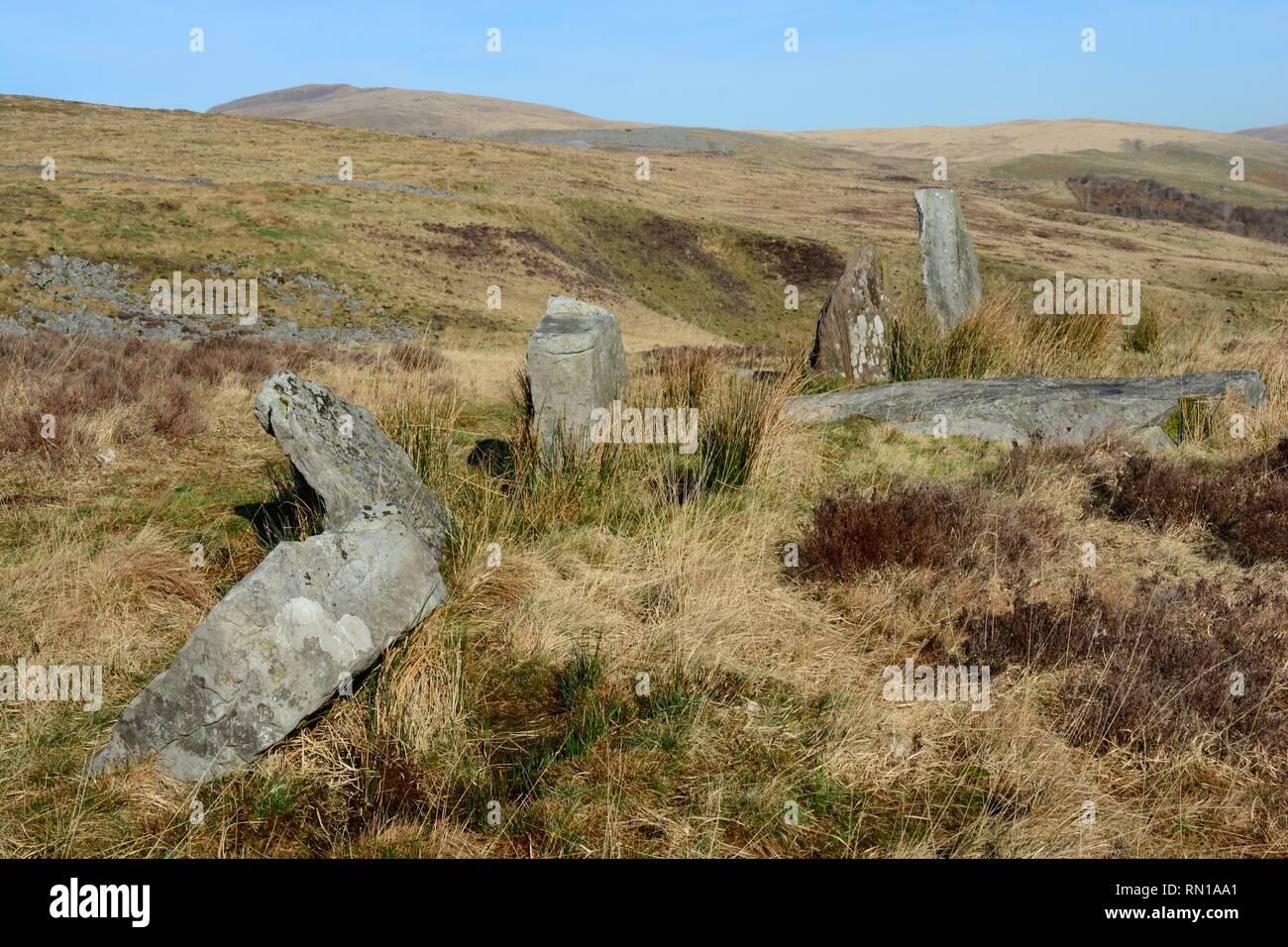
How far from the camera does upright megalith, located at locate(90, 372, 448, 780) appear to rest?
349 centimetres

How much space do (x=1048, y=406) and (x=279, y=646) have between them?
6.16 meters

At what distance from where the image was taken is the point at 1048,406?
24.2 ft

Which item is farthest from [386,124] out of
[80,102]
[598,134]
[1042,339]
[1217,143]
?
[1042,339]

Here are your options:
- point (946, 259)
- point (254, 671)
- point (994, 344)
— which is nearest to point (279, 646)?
point (254, 671)

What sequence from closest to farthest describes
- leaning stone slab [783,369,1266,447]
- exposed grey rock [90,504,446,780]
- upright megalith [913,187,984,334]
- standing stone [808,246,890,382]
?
exposed grey rock [90,504,446,780], leaning stone slab [783,369,1266,447], standing stone [808,246,890,382], upright megalith [913,187,984,334]

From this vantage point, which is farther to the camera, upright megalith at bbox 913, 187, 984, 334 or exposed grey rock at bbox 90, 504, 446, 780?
upright megalith at bbox 913, 187, 984, 334

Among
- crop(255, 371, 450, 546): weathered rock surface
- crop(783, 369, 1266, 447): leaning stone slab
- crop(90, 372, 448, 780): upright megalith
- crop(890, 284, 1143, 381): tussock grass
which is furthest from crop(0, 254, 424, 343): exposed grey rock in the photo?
crop(90, 372, 448, 780): upright megalith

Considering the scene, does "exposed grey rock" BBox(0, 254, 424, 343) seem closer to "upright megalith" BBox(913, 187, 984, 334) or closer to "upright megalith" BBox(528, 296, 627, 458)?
"upright megalith" BBox(913, 187, 984, 334)

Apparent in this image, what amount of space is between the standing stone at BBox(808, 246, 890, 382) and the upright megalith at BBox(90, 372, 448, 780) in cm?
654

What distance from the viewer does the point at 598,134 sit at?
15212 cm

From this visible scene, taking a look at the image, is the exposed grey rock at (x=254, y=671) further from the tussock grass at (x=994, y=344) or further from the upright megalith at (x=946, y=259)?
→ the upright megalith at (x=946, y=259)

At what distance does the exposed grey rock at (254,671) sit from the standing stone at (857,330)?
23.1ft

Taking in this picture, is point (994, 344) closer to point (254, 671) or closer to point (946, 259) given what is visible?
point (946, 259)

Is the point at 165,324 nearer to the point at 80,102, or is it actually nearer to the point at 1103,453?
the point at 1103,453
